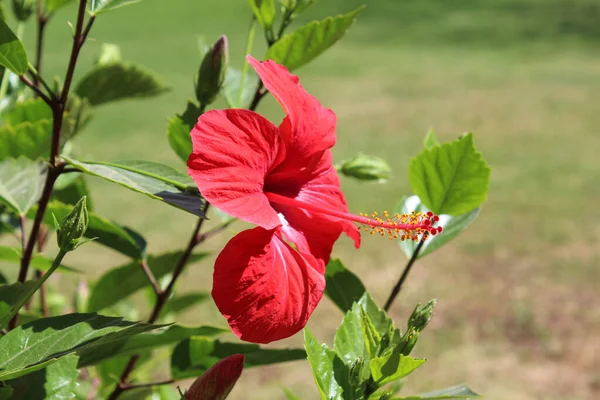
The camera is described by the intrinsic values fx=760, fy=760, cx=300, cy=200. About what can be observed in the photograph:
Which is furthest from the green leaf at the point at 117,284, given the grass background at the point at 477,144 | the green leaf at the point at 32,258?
the grass background at the point at 477,144

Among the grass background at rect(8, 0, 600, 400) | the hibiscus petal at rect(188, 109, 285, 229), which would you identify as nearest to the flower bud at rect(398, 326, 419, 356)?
the hibiscus petal at rect(188, 109, 285, 229)

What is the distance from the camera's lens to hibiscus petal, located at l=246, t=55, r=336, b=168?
60 centimetres

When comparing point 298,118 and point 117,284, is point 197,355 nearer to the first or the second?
point 117,284

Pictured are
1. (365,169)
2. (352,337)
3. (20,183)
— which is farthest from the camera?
(365,169)

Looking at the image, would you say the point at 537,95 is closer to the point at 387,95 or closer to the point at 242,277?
the point at 387,95

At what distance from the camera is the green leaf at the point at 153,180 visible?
0.54 m

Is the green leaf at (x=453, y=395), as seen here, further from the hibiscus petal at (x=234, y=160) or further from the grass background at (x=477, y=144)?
the grass background at (x=477, y=144)

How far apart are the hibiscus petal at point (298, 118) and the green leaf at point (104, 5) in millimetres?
109

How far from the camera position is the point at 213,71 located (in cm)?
69

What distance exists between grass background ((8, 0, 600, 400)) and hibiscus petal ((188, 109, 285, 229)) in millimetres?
760

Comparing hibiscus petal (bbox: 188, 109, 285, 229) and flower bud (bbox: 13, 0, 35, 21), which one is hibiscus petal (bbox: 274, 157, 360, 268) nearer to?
hibiscus petal (bbox: 188, 109, 285, 229)

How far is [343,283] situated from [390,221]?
0.33 ft

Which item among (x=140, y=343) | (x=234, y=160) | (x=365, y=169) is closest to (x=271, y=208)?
(x=234, y=160)

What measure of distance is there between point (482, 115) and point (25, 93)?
6.24 meters
